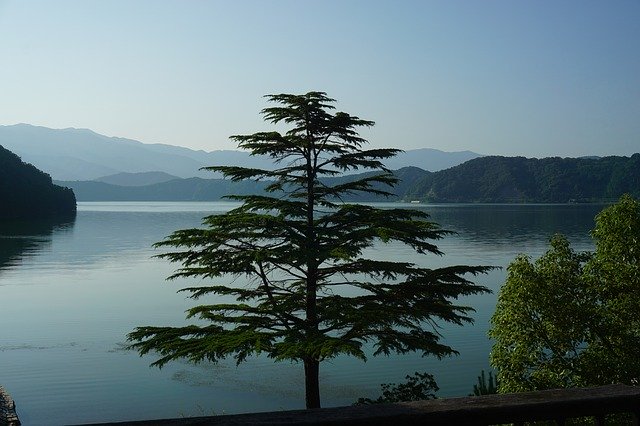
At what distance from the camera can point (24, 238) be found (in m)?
116

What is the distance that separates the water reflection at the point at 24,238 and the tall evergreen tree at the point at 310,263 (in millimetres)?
68181

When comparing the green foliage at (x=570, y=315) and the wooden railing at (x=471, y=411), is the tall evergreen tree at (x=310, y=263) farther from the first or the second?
the wooden railing at (x=471, y=411)

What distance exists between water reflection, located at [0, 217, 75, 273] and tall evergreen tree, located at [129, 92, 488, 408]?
68181 millimetres

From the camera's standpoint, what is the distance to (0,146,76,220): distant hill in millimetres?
147625

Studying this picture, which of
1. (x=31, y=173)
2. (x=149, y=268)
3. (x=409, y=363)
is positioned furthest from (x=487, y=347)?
(x=31, y=173)

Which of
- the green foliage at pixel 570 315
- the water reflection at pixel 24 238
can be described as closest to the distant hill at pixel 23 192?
the water reflection at pixel 24 238

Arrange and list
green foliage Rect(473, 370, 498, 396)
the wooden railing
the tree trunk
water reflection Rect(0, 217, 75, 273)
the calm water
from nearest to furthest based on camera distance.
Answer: the wooden railing
the tree trunk
green foliage Rect(473, 370, 498, 396)
the calm water
water reflection Rect(0, 217, 75, 273)

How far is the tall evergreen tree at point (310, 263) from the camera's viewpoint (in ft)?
54.1

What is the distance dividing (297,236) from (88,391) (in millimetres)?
19623

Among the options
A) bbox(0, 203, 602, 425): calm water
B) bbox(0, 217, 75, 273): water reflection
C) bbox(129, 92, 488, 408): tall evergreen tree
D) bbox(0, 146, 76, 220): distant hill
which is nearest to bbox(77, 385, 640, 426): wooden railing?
bbox(129, 92, 488, 408): tall evergreen tree

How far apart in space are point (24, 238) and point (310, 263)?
367 feet

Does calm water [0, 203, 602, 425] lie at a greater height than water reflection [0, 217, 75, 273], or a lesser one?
lesser

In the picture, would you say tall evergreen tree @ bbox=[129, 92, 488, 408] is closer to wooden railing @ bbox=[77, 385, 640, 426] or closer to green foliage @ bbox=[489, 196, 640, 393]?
green foliage @ bbox=[489, 196, 640, 393]

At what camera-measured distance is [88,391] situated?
3173 cm
